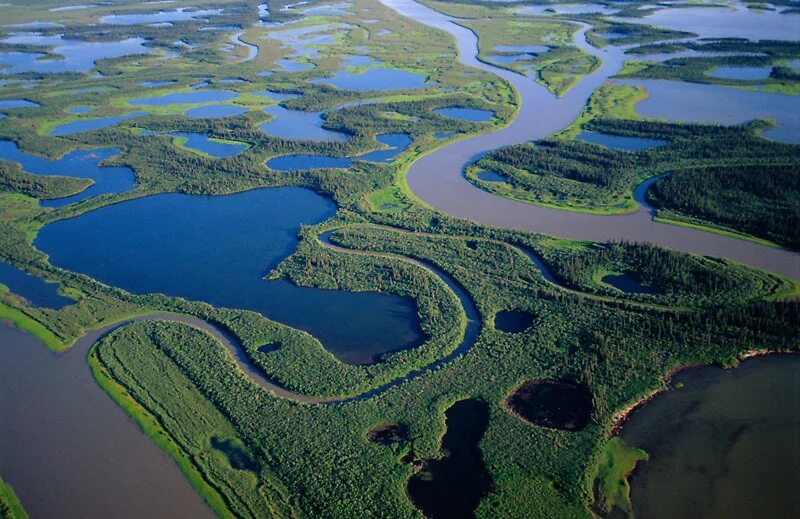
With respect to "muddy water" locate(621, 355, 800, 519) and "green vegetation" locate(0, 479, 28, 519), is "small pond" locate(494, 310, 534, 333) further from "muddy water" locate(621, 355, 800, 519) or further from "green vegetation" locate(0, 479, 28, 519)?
"green vegetation" locate(0, 479, 28, 519)

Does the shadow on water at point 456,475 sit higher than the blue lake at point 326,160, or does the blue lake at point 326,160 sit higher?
the blue lake at point 326,160

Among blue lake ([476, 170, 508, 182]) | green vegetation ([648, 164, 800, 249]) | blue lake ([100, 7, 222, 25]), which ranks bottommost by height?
blue lake ([476, 170, 508, 182])

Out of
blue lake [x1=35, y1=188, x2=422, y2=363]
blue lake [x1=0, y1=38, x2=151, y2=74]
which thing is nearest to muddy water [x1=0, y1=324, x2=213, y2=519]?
blue lake [x1=35, y1=188, x2=422, y2=363]

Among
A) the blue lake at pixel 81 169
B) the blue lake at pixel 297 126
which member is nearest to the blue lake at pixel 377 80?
the blue lake at pixel 297 126

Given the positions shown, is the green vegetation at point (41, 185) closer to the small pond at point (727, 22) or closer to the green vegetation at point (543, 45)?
the green vegetation at point (543, 45)

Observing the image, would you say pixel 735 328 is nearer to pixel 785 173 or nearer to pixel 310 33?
pixel 785 173

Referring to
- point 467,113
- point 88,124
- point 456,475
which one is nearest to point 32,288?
point 456,475

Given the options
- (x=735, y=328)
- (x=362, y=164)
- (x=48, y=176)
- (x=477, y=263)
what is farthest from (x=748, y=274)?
(x=48, y=176)

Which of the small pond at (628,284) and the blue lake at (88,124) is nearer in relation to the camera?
the small pond at (628,284)
